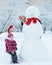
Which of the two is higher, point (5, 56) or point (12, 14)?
point (12, 14)

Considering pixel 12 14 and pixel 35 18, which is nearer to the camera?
pixel 35 18

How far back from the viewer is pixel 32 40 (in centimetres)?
74

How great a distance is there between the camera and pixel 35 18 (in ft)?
2.45

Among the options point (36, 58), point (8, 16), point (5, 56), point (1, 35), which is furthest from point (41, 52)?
point (8, 16)

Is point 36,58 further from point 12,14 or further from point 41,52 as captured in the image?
point 12,14

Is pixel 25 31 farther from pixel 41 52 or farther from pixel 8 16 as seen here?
pixel 8 16

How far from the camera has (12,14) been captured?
4.13 feet

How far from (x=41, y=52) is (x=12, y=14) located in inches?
22.2

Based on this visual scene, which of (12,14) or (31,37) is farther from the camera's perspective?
(12,14)

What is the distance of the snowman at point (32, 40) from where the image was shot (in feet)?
2.39

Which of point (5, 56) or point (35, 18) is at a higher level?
point (35, 18)

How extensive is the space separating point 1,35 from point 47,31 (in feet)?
0.88

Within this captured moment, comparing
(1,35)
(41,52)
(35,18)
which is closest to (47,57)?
(41,52)

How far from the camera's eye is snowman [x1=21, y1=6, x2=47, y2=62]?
73cm
